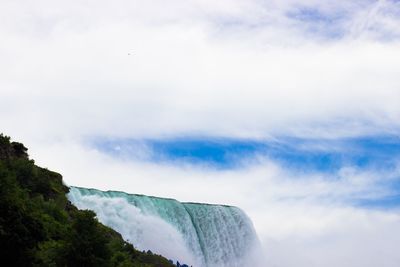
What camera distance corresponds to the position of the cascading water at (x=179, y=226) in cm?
8662

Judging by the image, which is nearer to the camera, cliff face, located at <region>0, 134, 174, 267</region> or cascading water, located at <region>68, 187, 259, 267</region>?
cliff face, located at <region>0, 134, 174, 267</region>

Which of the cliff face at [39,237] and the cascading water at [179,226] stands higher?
the cascading water at [179,226]

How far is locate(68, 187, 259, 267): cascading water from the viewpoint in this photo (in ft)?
284

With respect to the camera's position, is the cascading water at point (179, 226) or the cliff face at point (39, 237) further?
the cascading water at point (179, 226)

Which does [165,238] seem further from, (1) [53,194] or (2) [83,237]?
(2) [83,237]

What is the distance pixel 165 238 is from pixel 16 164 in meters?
35.9

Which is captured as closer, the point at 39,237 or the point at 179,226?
the point at 39,237

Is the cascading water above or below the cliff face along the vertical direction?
above

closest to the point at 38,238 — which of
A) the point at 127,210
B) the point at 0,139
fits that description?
the point at 0,139

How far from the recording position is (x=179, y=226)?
3797 inches

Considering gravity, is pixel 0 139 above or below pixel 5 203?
above

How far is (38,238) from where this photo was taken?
135 ft

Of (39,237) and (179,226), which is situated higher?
(179,226)

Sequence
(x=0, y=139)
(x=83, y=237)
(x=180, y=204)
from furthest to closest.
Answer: (x=180, y=204)
(x=0, y=139)
(x=83, y=237)
